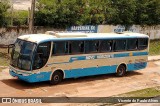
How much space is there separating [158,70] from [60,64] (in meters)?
9.57

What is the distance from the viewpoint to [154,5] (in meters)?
36.6

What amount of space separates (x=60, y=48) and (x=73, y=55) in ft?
3.46

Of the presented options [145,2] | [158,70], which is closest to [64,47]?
[158,70]

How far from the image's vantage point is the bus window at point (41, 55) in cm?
1906

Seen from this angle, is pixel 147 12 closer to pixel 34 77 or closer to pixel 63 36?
pixel 63 36

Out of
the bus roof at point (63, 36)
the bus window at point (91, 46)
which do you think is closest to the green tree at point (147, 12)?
the bus roof at point (63, 36)

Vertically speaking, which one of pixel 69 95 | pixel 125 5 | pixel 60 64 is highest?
pixel 125 5

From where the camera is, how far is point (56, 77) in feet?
66.5

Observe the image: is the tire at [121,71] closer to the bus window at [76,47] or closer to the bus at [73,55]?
the bus at [73,55]

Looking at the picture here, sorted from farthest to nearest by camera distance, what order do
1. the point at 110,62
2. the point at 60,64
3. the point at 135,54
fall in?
the point at 135,54 → the point at 110,62 → the point at 60,64

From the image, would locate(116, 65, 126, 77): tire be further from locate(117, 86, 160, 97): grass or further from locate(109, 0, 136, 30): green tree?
locate(109, 0, 136, 30): green tree

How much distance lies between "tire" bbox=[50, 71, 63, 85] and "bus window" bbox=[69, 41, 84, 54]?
4.63 feet

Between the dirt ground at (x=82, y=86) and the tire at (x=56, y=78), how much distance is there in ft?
0.81

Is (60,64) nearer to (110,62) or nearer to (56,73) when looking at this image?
(56,73)
